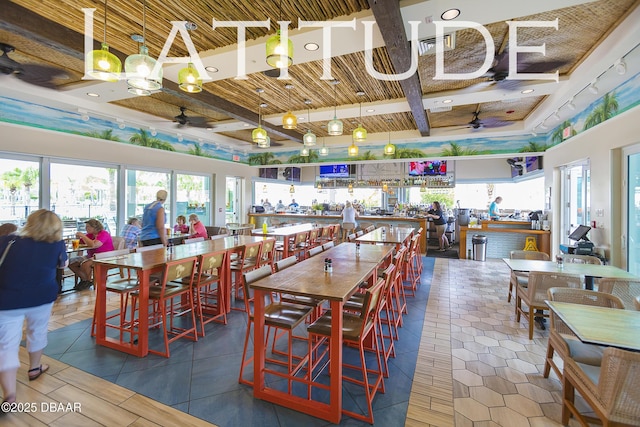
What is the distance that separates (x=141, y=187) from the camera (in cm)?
749

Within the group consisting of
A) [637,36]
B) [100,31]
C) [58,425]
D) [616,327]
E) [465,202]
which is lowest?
[58,425]

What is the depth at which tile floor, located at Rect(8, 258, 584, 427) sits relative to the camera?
6.75 feet

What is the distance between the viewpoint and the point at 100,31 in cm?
348

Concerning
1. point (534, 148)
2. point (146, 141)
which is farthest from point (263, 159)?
point (534, 148)

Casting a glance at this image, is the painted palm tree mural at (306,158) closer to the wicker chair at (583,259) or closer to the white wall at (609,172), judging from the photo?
the white wall at (609,172)

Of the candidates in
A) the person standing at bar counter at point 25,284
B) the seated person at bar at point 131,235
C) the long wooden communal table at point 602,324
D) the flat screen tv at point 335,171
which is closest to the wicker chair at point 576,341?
the long wooden communal table at point 602,324

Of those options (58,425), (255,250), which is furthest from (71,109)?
(58,425)

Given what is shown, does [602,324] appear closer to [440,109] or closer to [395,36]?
[395,36]

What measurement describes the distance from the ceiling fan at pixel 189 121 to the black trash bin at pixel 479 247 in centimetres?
726

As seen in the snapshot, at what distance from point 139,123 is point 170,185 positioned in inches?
70.0

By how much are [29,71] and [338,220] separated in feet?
24.8

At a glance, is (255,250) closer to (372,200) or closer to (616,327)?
(616,327)

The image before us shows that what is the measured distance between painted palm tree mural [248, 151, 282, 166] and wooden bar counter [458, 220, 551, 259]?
6.43 m

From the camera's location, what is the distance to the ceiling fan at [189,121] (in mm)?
6535
